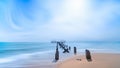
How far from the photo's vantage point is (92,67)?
1420 centimetres

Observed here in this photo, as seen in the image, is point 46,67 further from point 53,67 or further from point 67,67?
point 67,67

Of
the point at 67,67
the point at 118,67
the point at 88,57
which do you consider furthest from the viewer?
the point at 88,57

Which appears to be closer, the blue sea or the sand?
the sand

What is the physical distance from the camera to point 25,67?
16.7 m

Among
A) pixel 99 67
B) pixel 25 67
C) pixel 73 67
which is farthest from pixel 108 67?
pixel 25 67

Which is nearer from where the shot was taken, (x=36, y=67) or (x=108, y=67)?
(x=108, y=67)

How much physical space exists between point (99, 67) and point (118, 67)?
1.31 meters

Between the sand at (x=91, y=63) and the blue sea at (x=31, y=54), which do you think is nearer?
the sand at (x=91, y=63)

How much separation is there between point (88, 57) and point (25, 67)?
21.6 ft

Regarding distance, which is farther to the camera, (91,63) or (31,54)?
(31,54)

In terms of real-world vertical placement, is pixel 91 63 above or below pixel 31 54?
below

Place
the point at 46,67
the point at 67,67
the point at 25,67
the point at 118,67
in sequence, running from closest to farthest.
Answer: the point at 118,67
the point at 67,67
the point at 46,67
the point at 25,67

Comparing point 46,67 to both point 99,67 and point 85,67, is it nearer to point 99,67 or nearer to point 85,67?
point 85,67

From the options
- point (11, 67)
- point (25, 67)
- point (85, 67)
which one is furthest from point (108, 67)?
point (11, 67)
